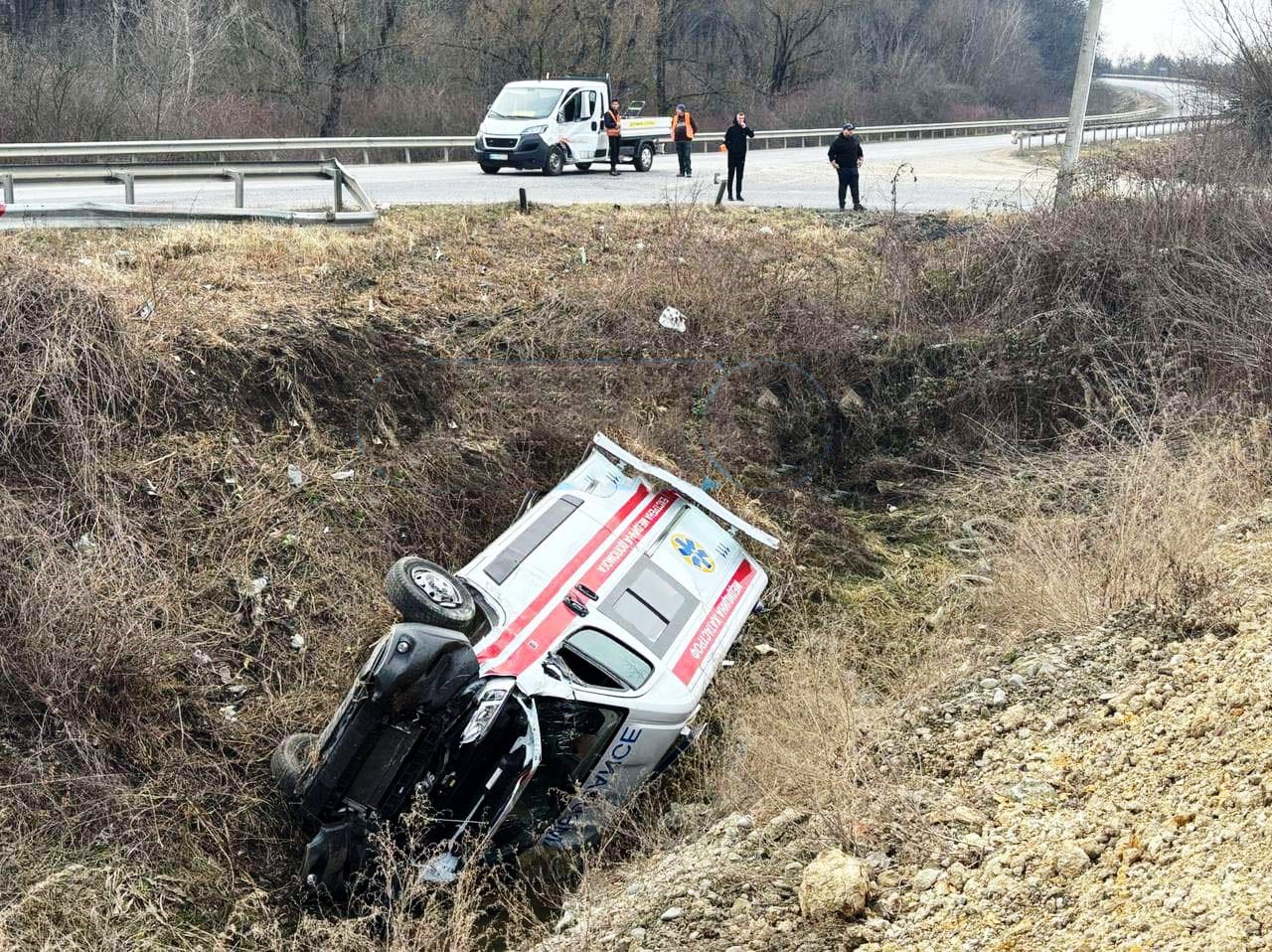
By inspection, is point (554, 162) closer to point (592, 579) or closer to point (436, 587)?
point (592, 579)

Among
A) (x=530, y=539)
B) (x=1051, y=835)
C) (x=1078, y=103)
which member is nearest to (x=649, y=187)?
(x=1078, y=103)

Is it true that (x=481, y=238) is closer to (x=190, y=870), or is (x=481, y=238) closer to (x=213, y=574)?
(x=213, y=574)

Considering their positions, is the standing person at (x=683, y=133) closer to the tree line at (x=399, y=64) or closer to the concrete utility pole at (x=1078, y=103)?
the concrete utility pole at (x=1078, y=103)

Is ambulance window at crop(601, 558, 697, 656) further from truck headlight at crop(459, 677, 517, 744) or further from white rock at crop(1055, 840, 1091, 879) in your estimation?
white rock at crop(1055, 840, 1091, 879)

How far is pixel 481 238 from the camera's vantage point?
14.2 m

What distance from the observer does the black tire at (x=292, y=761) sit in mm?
6590

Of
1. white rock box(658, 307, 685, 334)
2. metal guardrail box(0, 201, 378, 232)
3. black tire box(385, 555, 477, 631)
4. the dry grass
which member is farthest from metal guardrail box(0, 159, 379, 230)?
the dry grass

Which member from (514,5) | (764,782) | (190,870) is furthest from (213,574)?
(514,5)

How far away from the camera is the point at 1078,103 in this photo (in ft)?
47.8

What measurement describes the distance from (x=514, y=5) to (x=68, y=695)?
106 feet

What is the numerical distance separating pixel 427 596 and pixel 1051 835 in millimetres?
3634

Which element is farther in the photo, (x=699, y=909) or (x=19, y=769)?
(x=19, y=769)

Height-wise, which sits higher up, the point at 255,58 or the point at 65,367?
the point at 255,58

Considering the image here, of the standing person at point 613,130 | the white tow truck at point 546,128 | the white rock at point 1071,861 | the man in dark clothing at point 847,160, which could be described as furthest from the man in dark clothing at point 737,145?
the white rock at point 1071,861
